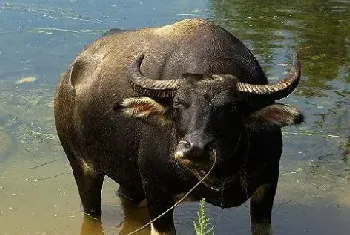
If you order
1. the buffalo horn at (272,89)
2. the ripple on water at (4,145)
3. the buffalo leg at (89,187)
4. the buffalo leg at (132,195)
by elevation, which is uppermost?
the buffalo horn at (272,89)

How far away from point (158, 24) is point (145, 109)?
833cm

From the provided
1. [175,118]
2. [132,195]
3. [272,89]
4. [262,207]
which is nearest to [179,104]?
[175,118]

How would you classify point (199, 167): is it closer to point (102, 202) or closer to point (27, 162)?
point (102, 202)

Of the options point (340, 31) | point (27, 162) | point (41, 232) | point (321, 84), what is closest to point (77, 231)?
point (41, 232)

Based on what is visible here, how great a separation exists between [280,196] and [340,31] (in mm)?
6520

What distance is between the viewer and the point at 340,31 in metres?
12.8

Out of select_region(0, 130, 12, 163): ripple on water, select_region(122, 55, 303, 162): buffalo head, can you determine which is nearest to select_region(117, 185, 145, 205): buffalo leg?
select_region(0, 130, 12, 163): ripple on water

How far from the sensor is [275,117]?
4.63 metres

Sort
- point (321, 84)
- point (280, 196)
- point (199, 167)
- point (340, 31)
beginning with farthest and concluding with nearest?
point (340, 31)
point (321, 84)
point (280, 196)
point (199, 167)

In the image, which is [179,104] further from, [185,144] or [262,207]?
[262,207]

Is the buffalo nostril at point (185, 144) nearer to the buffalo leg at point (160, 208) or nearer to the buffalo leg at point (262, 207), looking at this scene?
the buffalo leg at point (160, 208)

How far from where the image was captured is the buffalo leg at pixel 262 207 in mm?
5316

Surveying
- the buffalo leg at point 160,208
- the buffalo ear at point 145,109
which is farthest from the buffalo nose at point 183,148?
the buffalo leg at point 160,208

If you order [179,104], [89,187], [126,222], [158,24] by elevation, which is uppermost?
[179,104]
